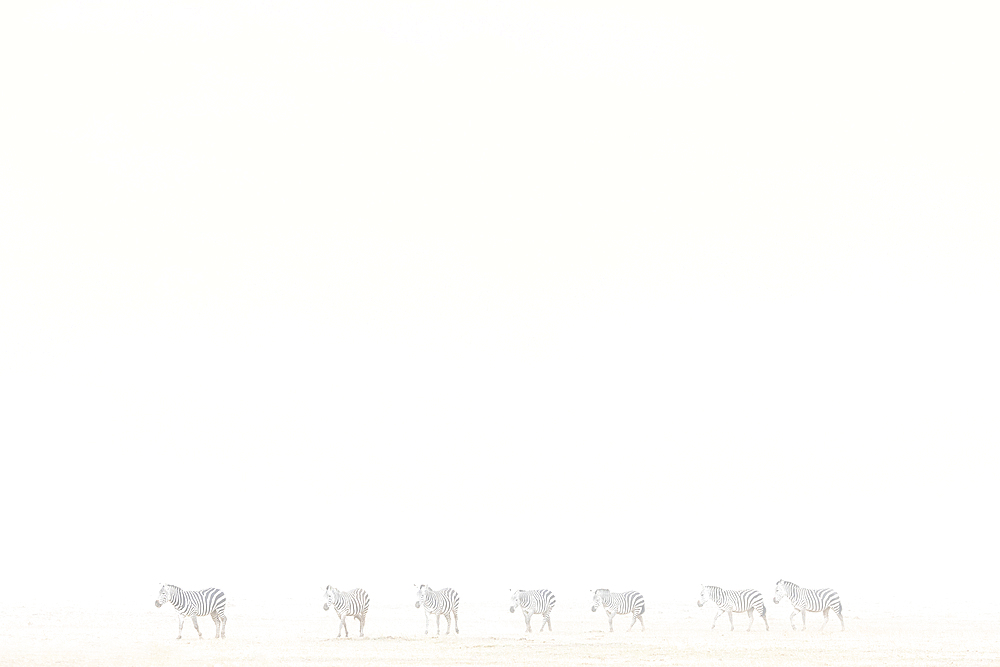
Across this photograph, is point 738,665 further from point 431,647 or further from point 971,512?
point 971,512

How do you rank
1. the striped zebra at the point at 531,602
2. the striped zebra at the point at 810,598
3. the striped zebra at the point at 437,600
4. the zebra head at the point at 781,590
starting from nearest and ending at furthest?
the striped zebra at the point at 437,600 < the striped zebra at the point at 531,602 < the striped zebra at the point at 810,598 < the zebra head at the point at 781,590

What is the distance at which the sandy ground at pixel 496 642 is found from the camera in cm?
3706

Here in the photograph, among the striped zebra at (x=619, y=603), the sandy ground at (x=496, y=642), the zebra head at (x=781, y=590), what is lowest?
the sandy ground at (x=496, y=642)

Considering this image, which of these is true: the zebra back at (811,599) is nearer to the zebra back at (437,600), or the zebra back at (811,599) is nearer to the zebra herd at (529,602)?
the zebra herd at (529,602)

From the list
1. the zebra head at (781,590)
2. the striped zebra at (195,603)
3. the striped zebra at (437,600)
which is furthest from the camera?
the zebra head at (781,590)

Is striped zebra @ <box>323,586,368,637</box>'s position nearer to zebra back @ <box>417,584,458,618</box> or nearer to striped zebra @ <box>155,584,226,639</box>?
zebra back @ <box>417,584,458,618</box>

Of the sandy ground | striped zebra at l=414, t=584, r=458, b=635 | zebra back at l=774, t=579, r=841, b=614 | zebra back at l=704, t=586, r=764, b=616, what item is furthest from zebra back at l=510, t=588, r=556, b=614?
zebra back at l=774, t=579, r=841, b=614

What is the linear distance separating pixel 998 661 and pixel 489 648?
46.2 ft

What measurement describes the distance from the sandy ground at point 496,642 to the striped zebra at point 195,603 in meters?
0.78

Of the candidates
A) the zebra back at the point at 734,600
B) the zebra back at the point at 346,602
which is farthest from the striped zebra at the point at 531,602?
the zebra back at the point at 734,600

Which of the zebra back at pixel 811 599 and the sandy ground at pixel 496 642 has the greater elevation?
the zebra back at pixel 811 599

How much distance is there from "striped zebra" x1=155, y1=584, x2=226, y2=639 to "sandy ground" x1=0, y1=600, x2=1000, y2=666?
78 centimetres

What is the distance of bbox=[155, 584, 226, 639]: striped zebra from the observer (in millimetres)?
42719

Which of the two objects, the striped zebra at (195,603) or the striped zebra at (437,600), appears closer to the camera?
the striped zebra at (195,603)
